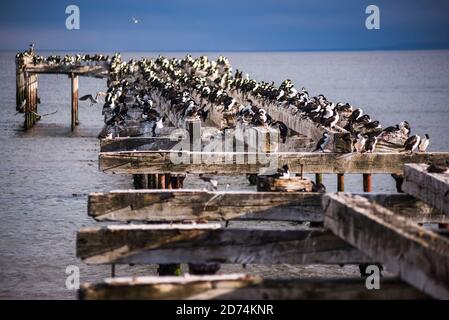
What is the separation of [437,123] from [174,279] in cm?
5897

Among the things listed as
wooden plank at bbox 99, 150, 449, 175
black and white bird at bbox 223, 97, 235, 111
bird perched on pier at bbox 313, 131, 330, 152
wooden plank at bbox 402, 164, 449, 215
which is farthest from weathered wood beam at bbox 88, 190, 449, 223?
black and white bird at bbox 223, 97, 235, 111

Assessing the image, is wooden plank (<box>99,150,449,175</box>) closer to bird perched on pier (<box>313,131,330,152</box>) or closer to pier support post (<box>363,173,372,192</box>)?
bird perched on pier (<box>313,131,330,152</box>)

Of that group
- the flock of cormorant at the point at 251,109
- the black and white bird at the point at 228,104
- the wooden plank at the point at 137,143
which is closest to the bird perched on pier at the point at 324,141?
the flock of cormorant at the point at 251,109

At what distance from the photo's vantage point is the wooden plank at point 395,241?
4.85m

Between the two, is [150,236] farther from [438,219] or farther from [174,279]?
[438,219]

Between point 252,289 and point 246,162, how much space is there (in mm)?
6450

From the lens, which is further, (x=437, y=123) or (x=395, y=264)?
(x=437, y=123)

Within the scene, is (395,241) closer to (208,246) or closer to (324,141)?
(208,246)

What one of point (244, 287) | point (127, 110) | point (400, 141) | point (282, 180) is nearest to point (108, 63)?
point (127, 110)

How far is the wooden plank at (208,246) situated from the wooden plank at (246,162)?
16.6 ft

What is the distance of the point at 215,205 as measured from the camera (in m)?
7.38

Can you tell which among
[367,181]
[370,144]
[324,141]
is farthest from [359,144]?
[367,181]

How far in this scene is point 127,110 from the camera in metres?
25.6

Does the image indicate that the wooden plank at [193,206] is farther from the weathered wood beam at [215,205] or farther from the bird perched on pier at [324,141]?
the bird perched on pier at [324,141]
